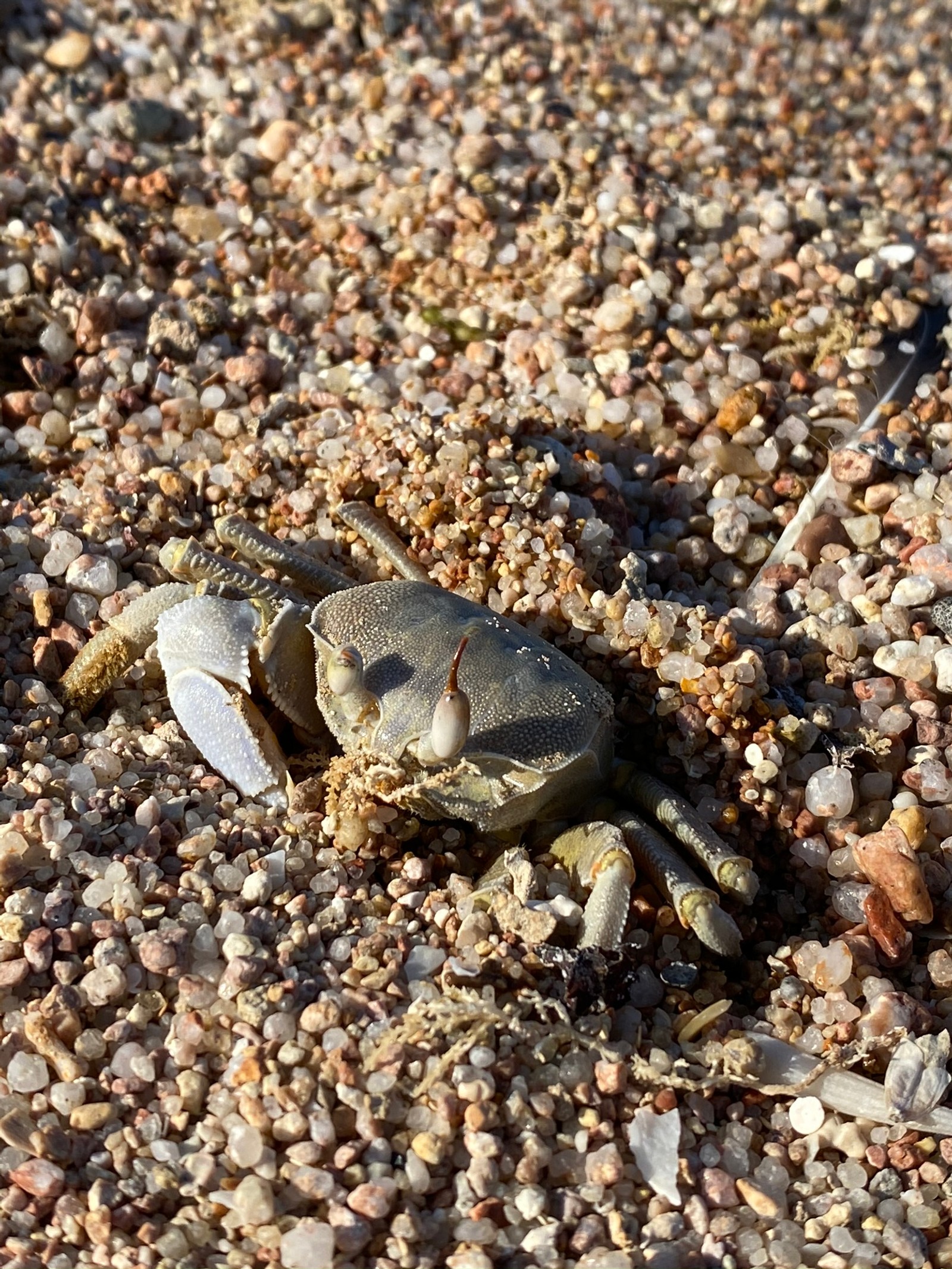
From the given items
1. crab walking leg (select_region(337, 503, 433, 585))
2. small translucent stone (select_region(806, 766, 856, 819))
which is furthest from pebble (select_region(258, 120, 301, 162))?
small translucent stone (select_region(806, 766, 856, 819))

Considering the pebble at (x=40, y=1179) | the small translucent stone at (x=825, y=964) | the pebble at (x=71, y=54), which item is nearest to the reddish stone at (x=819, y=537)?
the small translucent stone at (x=825, y=964)

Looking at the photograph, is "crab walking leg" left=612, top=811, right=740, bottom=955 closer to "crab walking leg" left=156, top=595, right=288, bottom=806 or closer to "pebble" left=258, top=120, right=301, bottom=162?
"crab walking leg" left=156, top=595, right=288, bottom=806

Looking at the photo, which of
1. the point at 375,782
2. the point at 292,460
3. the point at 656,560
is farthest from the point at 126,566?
the point at 656,560

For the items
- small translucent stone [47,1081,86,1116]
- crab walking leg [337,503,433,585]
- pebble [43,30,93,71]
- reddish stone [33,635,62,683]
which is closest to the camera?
small translucent stone [47,1081,86,1116]

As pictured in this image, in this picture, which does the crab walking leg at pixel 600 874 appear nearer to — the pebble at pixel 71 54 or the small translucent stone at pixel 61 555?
the small translucent stone at pixel 61 555

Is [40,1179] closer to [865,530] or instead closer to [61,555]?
[61,555]

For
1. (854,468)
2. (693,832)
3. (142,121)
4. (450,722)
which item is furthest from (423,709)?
(142,121)

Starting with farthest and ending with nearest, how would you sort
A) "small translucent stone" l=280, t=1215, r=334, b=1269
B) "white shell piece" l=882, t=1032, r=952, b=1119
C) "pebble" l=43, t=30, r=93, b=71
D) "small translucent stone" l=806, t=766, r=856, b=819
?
1. "pebble" l=43, t=30, r=93, b=71
2. "small translucent stone" l=806, t=766, r=856, b=819
3. "white shell piece" l=882, t=1032, r=952, b=1119
4. "small translucent stone" l=280, t=1215, r=334, b=1269

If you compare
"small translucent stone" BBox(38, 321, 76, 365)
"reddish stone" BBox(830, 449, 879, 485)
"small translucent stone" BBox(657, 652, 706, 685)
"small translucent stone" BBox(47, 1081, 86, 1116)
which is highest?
"small translucent stone" BBox(38, 321, 76, 365)
